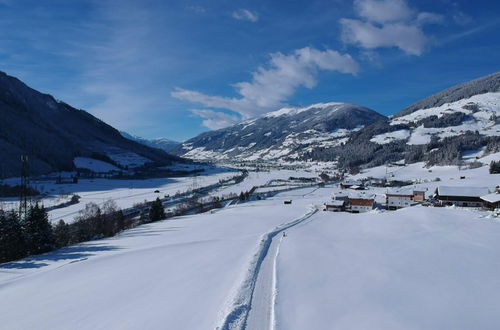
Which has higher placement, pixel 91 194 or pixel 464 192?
pixel 464 192

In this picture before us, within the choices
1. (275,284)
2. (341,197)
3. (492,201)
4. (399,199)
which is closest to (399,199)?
(399,199)

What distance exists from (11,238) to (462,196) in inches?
2633

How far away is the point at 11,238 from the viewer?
32.1m

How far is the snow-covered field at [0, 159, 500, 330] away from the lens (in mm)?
12805

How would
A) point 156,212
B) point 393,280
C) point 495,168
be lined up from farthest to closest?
1. point 495,168
2. point 156,212
3. point 393,280

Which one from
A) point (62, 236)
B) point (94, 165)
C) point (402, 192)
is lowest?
point (62, 236)

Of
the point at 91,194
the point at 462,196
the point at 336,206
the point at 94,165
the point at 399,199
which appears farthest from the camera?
the point at 94,165

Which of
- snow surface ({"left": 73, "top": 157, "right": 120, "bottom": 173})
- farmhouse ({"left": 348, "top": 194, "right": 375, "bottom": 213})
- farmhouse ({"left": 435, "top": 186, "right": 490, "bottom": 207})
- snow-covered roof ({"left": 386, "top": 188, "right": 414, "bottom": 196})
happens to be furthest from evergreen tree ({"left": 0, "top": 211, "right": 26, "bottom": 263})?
snow surface ({"left": 73, "top": 157, "right": 120, "bottom": 173})

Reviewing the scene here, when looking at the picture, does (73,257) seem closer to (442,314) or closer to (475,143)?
(442,314)

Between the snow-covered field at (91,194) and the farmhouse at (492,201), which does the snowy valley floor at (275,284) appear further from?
the snow-covered field at (91,194)

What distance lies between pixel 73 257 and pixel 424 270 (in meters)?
27.2

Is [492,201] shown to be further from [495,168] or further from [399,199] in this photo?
[495,168]

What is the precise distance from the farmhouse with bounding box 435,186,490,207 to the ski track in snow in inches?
1965

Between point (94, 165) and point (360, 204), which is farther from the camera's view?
point (94, 165)
